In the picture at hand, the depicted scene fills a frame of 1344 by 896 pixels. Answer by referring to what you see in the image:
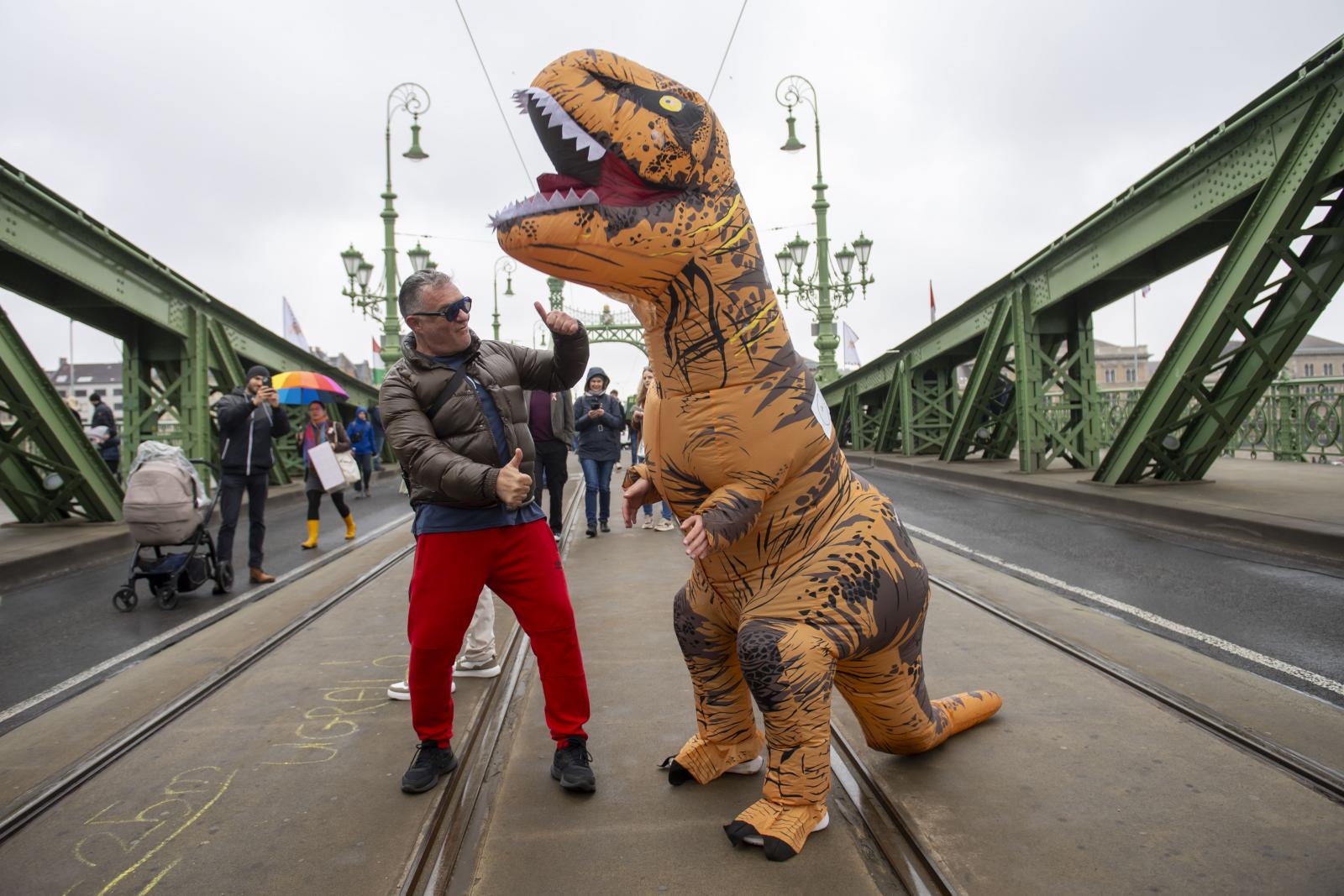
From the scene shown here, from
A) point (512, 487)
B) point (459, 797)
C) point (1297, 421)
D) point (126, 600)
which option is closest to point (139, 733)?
point (459, 797)

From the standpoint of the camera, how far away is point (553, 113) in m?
2.02

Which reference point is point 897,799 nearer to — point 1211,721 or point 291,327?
point 1211,721

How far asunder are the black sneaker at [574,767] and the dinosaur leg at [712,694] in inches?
10.8

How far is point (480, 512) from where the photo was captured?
Result: 2.71 meters

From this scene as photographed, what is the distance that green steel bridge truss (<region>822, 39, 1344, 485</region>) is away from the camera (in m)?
6.97

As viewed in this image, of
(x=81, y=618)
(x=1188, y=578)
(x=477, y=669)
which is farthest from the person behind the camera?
(x=1188, y=578)

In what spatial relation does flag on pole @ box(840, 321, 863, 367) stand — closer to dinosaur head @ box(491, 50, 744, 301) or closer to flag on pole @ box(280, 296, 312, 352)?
flag on pole @ box(280, 296, 312, 352)

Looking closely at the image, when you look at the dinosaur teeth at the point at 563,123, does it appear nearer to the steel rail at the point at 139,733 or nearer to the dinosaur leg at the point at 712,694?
the dinosaur leg at the point at 712,694

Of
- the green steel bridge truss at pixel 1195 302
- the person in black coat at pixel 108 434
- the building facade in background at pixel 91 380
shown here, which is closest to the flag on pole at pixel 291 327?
the person in black coat at pixel 108 434

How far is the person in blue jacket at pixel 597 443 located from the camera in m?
8.45

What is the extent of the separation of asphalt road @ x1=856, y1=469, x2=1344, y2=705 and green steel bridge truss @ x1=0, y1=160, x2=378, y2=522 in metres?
9.08

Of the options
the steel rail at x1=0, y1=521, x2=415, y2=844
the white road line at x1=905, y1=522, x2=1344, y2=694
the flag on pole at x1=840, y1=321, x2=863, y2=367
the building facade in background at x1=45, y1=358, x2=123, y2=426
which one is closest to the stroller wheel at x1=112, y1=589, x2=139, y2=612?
the steel rail at x1=0, y1=521, x2=415, y2=844

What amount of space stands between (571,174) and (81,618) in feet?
17.9

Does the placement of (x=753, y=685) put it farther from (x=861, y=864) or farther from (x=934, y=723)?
(x=934, y=723)
